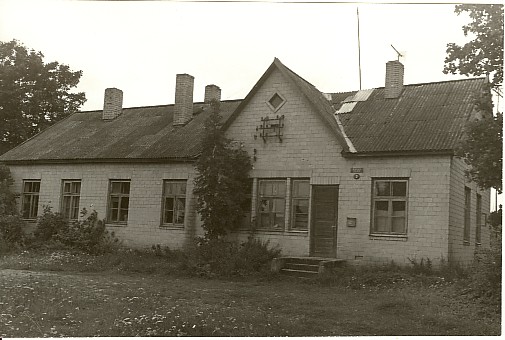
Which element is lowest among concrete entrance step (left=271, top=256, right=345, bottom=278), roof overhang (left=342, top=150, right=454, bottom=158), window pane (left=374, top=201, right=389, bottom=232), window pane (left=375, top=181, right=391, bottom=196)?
concrete entrance step (left=271, top=256, right=345, bottom=278)

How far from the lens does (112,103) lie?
2447 cm

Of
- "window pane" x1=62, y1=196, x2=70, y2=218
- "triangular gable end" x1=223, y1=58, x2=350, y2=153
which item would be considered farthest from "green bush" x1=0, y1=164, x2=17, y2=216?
"triangular gable end" x1=223, y1=58, x2=350, y2=153

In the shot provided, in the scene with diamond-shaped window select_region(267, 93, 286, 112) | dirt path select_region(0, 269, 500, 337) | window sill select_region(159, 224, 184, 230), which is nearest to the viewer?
dirt path select_region(0, 269, 500, 337)

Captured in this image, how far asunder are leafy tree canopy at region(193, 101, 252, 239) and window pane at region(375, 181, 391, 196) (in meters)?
4.22

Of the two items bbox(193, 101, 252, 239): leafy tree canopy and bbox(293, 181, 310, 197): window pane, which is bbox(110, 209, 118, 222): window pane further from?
bbox(293, 181, 310, 197): window pane

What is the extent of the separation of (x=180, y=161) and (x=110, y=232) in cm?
396

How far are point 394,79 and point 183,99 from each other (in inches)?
331

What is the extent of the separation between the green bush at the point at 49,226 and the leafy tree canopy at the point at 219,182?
20.6 feet

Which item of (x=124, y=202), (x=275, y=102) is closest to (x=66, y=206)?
(x=124, y=202)

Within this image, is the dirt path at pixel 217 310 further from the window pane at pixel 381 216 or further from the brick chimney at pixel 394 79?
the brick chimney at pixel 394 79

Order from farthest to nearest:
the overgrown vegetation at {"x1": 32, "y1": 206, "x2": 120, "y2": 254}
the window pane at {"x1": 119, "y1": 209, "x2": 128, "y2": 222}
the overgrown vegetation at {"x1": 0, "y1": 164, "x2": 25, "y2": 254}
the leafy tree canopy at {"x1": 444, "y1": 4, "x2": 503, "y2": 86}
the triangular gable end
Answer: the window pane at {"x1": 119, "y1": 209, "x2": 128, "y2": 222} → the overgrown vegetation at {"x1": 0, "y1": 164, "x2": 25, "y2": 254} → the overgrown vegetation at {"x1": 32, "y1": 206, "x2": 120, "y2": 254} → the triangular gable end → the leafy tree canopy at {"x1": 444, "y1": 4, "x2": 503, "y2": 86}

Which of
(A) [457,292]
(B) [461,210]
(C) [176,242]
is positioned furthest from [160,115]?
(A) [457,292]

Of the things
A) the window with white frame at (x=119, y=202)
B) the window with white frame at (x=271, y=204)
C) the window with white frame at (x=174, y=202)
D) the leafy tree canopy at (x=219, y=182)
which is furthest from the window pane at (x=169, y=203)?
the window with white frame at (x=271, y=204)

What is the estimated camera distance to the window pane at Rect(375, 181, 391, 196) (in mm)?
16081
